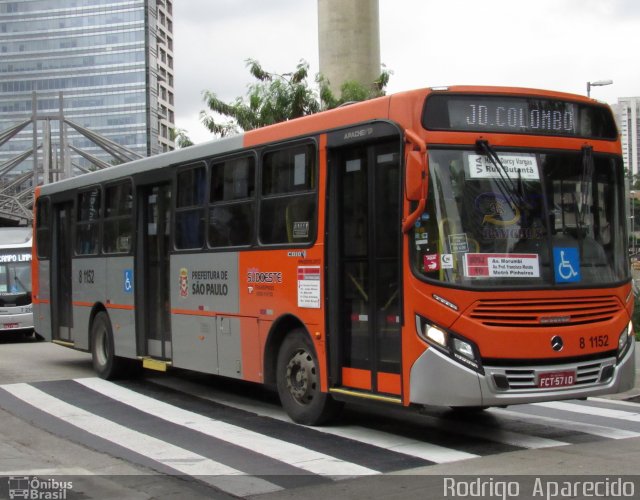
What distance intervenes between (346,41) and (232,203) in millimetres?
27384

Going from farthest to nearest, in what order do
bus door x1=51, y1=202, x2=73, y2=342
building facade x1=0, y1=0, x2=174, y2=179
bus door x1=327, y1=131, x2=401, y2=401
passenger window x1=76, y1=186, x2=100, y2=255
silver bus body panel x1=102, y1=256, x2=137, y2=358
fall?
1. building facade x1=0, y1=0, x2=174, y2=179
2. bus door x1=51, y1=202, x2=73, y2=342
3. passenger window x1=76, y1=186, x2=100, y2=255
4. silver bus body panel x1=102, y1=256, x2=137, y2=358
5. bus door x1=327, y1=131, x2=401, y2=401

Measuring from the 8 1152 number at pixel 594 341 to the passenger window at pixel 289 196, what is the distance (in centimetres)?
291

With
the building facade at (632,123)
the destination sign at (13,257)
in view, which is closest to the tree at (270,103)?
the destination sign at (13,257)

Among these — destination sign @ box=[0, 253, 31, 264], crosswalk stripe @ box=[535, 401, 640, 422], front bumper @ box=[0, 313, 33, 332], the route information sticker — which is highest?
destination sign @ box=[0, 253, 31, 264]

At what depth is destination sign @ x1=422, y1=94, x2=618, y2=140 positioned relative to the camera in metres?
8.67

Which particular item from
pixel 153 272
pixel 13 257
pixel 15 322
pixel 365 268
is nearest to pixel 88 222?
pixel 153 272

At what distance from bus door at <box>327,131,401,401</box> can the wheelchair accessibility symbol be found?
1437mm

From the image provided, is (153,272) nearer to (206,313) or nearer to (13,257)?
(206,313)

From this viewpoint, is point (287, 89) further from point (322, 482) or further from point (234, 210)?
point (322, 482)

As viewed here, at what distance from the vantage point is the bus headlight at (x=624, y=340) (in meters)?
9.07

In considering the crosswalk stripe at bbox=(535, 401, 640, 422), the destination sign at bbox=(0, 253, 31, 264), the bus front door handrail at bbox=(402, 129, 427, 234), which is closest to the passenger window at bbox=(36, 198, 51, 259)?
the destination sign at bbox=(0, 253, 31, 264)

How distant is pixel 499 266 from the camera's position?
844 centimetres

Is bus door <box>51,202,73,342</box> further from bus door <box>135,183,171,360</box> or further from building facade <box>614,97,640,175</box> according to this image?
building facade <box>614,97,640,175</box>

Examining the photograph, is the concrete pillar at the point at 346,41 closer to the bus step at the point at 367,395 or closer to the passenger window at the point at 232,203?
the passenger window at the point at 232,203
